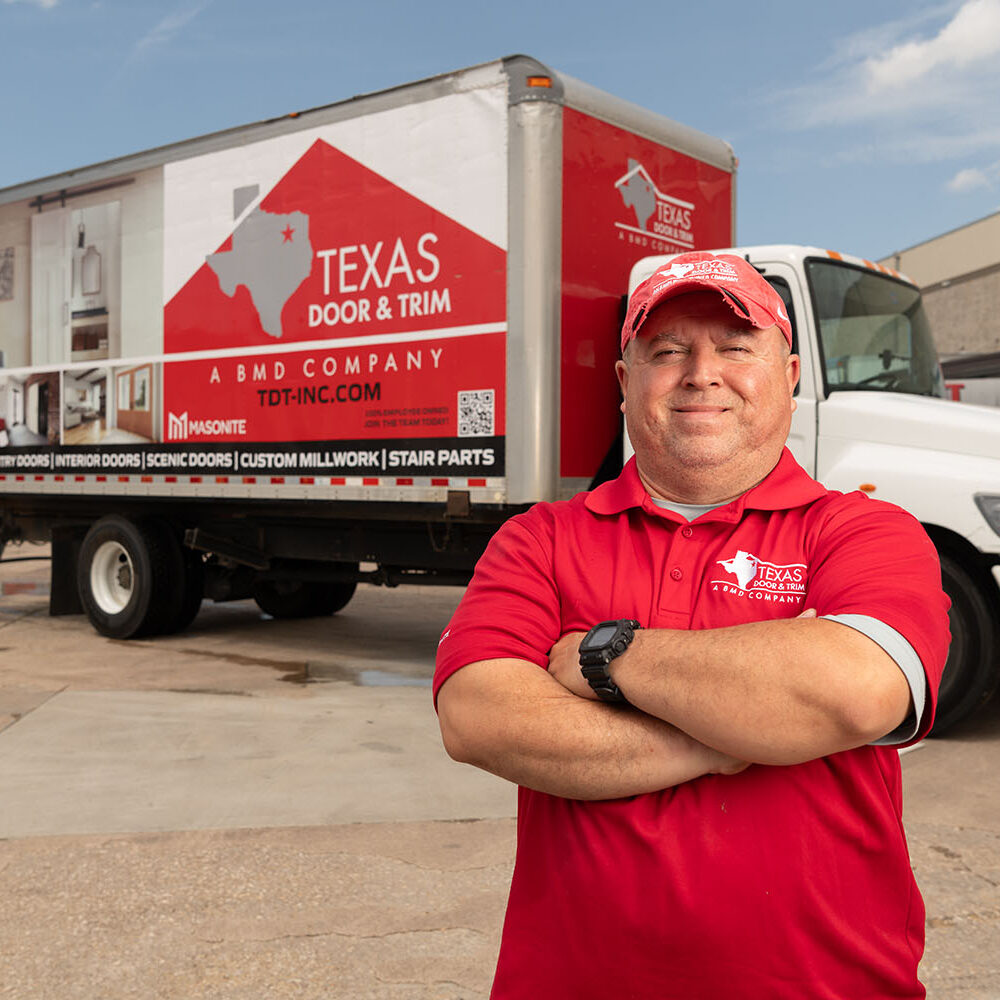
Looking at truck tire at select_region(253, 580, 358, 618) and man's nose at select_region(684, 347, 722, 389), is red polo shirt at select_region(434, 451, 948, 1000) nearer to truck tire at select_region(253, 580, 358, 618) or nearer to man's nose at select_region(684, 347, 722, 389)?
man's nose at select_region(684, 347, 722, 389)

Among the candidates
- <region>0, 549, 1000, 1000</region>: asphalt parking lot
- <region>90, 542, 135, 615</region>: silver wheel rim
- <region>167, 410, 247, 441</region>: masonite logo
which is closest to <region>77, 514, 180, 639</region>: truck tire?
<region>90, 542, 135, 615</region>: silver wheel rim

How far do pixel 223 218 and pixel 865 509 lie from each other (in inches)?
295

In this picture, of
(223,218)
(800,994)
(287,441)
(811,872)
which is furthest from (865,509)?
(223,218)

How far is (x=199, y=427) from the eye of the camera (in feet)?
28.2

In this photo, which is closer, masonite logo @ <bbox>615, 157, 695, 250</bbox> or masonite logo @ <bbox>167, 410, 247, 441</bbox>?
masonite logo @ <bbox>615, 157, 695, 250</bbox>

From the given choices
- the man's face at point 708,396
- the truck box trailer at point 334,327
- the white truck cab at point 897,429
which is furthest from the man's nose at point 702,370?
the truck box trailer at point 334,327

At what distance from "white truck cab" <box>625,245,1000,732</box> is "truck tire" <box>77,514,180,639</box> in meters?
4.92

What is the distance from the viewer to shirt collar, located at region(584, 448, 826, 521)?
1750 millimetres

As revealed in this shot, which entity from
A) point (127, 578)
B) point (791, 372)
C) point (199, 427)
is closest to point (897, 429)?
Answer: point (791, 372)

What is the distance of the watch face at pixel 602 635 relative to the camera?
5.35ft

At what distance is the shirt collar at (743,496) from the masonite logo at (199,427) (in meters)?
6.82

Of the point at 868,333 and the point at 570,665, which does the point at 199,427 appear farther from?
the point at 570,665

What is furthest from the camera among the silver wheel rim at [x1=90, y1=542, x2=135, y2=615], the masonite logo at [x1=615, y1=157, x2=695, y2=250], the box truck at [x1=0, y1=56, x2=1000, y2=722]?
the silver wheel rim at [x1=90, y1=542, x2=135, y2=615]

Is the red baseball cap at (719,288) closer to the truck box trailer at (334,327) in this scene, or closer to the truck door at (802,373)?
the truck door at (802,373)
